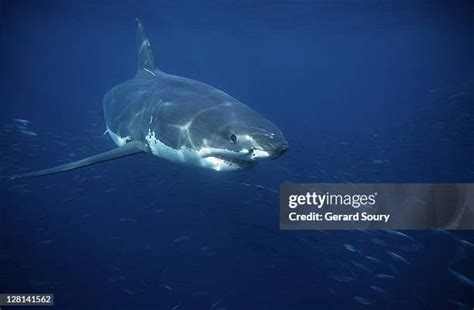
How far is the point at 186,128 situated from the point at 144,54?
11.3 ft

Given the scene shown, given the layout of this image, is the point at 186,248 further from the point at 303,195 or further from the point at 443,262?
the point at 443,262

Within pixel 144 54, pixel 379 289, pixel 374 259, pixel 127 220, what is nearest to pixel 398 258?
pixel 374 259

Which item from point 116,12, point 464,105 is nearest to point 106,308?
point 464,105

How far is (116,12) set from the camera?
21203 mm

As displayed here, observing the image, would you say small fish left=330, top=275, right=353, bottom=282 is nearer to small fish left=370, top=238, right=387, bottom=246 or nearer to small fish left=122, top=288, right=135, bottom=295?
small fish left=370, top=238, right=387, bottom=246

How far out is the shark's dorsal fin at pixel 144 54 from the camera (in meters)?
7.05

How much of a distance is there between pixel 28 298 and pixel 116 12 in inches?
777

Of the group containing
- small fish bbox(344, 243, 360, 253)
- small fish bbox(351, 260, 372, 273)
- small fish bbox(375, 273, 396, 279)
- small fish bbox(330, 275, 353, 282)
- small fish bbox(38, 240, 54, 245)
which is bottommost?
small fish bbox(330, 275, 353, 282)

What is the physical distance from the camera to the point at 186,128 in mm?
4457

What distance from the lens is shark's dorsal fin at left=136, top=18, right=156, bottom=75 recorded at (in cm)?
705

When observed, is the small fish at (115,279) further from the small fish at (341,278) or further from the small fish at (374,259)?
the small fish at (374,259)

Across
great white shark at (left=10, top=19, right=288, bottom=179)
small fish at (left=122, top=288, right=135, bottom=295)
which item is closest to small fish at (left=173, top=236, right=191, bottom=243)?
small fish at (left=122, top=288, right=135, bottom=295)

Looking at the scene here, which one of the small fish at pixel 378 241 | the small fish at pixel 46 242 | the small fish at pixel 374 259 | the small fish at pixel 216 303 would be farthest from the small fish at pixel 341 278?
the small fish at pixel 46 242

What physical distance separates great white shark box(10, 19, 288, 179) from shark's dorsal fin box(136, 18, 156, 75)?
486mm
